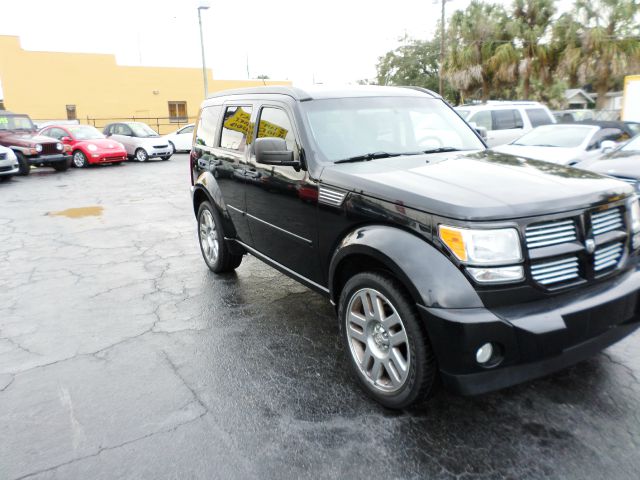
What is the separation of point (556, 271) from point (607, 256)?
473mm

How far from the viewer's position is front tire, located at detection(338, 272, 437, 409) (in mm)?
2734

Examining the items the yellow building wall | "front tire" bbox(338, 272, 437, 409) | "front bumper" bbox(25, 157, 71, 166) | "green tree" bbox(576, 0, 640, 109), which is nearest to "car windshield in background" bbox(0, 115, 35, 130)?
"front bumper" bbox(25, 157, 71, 166)

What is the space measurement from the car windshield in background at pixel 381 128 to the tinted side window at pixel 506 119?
9.77m

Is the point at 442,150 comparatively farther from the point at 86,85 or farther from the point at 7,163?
the point at 86,85

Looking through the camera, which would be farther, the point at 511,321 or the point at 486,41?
the point at 486,41

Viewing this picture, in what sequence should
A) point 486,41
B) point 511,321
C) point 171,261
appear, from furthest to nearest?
point 486,41
point 171,261
point 511,321

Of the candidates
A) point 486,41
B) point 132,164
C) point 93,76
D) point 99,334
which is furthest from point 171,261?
point 93,76

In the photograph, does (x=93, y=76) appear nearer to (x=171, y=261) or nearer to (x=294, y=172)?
(x=171, y=261)

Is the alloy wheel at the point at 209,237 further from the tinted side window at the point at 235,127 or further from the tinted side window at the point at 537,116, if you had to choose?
the tinted side window at the point at 537,116

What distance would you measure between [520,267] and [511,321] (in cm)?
29

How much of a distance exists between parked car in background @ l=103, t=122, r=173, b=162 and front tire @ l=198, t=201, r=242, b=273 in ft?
50.5

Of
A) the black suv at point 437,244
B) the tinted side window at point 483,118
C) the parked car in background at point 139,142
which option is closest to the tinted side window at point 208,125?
the black suv at point 437,244

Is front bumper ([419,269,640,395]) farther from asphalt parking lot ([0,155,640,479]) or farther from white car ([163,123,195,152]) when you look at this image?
white car ([163,123,195,152])

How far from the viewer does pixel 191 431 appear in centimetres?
Answer: 291
